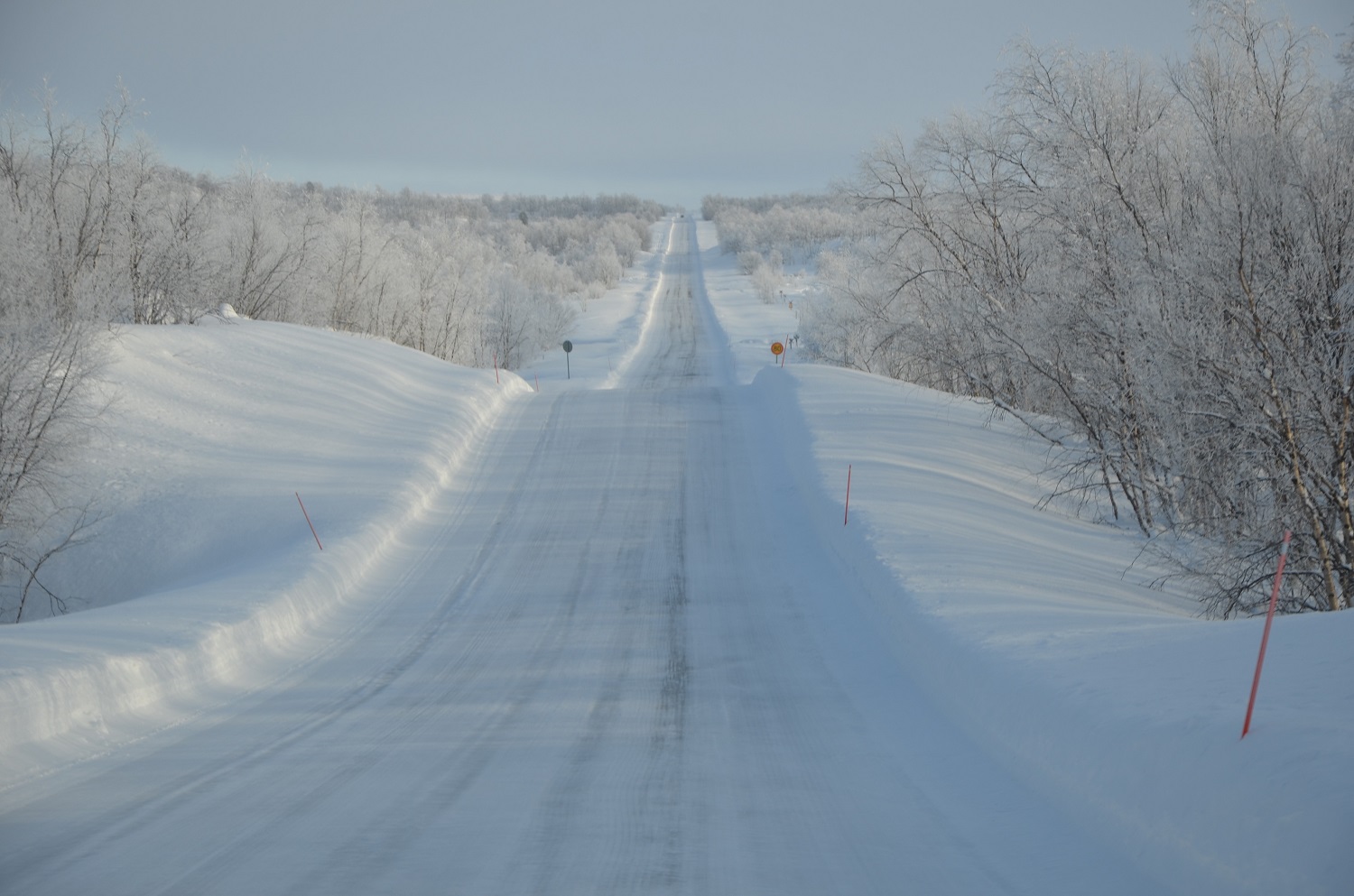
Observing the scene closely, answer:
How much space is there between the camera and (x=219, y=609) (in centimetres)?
925

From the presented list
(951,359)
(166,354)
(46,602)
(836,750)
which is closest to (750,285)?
(951,359)

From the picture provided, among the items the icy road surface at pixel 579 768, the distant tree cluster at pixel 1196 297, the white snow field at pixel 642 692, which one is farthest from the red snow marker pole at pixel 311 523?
the distant tree cluster at pixel 1196 297

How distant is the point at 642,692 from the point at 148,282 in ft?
85.4

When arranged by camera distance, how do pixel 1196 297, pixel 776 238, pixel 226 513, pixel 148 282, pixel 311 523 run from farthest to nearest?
1. pixel 776 238
2. pixel 148 282
3. pixel 226 513
4. pixel 311 523
5. pixel 1196 297

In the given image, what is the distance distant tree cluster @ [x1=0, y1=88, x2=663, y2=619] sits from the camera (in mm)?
13938

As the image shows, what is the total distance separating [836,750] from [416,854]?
310cm

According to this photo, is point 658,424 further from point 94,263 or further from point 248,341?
point 94,263

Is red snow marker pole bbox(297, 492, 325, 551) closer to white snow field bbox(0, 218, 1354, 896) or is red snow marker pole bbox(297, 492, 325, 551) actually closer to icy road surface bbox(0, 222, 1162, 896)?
white snow field bbox(0, 218, 1354, 896)

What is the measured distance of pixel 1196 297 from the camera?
11.1m

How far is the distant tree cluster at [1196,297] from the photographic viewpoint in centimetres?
1020

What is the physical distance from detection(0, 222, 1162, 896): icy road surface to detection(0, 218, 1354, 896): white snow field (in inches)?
1.3

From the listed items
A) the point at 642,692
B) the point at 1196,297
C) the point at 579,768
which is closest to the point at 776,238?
the point at 1196,297

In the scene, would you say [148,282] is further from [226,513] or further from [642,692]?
[642,692]

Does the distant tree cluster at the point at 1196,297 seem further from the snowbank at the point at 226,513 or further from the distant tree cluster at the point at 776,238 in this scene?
the distant tree cluster at the point at 776,238
